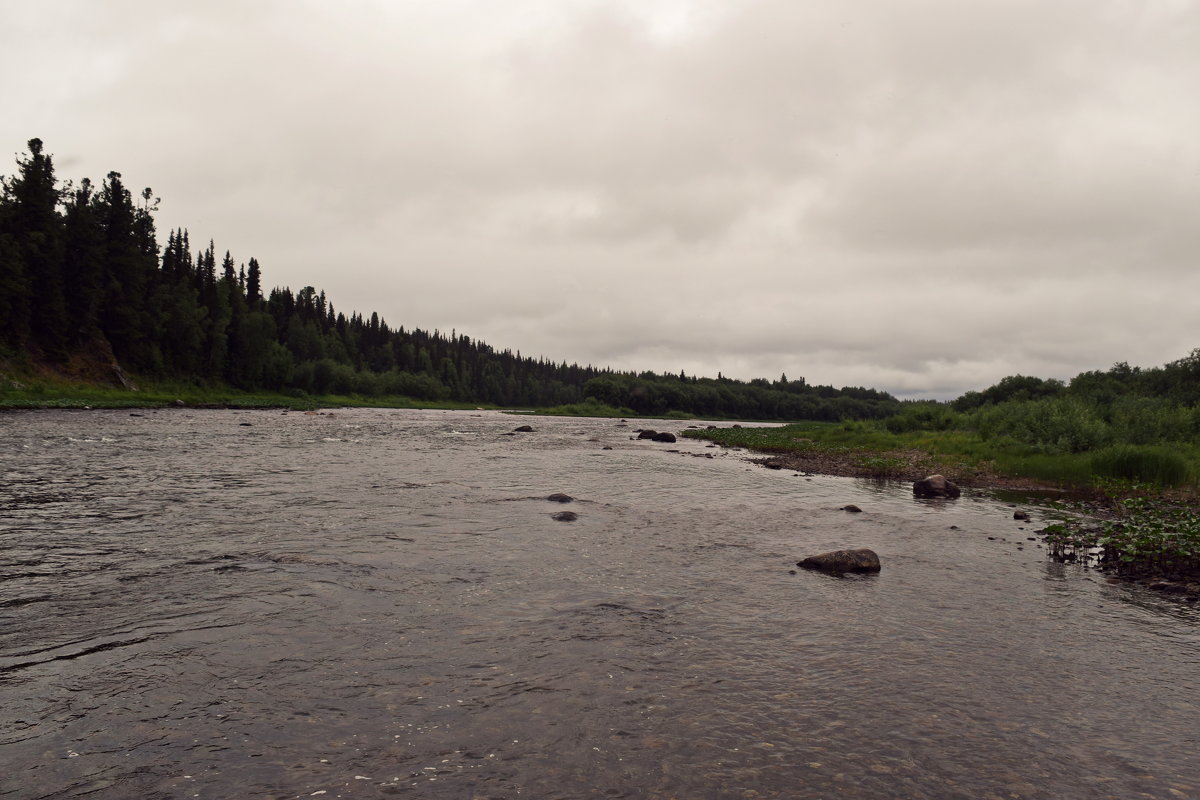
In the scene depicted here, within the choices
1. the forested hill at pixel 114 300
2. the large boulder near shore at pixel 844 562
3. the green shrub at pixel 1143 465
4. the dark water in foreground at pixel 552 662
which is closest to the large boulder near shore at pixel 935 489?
the green shrub at pixel 1143 465

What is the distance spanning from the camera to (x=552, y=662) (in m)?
8.97

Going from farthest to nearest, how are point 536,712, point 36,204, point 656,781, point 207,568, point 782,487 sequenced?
point 36,204 → point 782,487 → point 207,568 → point 536,712 → point 656,781

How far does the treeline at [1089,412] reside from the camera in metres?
35.8

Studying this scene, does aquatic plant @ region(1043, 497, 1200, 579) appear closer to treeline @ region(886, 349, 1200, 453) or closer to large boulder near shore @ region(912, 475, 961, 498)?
large boulder near shore @ region(912, 475, 961, 498)

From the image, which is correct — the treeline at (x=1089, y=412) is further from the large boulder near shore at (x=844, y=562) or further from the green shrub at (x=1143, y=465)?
the large boulder near shore at (x=844, y=562)

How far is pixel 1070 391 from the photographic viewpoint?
61062 millimetres

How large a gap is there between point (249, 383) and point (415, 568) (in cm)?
12093

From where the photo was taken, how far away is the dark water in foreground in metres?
6.30

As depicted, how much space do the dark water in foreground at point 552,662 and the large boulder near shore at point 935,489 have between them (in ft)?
33.2

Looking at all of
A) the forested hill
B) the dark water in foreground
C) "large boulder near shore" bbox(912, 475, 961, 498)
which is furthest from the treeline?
the forested hill

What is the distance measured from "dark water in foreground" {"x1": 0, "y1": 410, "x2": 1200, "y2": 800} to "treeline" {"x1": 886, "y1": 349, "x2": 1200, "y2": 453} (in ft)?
79.7

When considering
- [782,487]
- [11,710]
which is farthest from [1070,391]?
[11,710]

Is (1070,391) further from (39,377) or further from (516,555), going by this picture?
A: (39,377)

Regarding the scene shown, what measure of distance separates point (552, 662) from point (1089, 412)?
47633 millimetres
